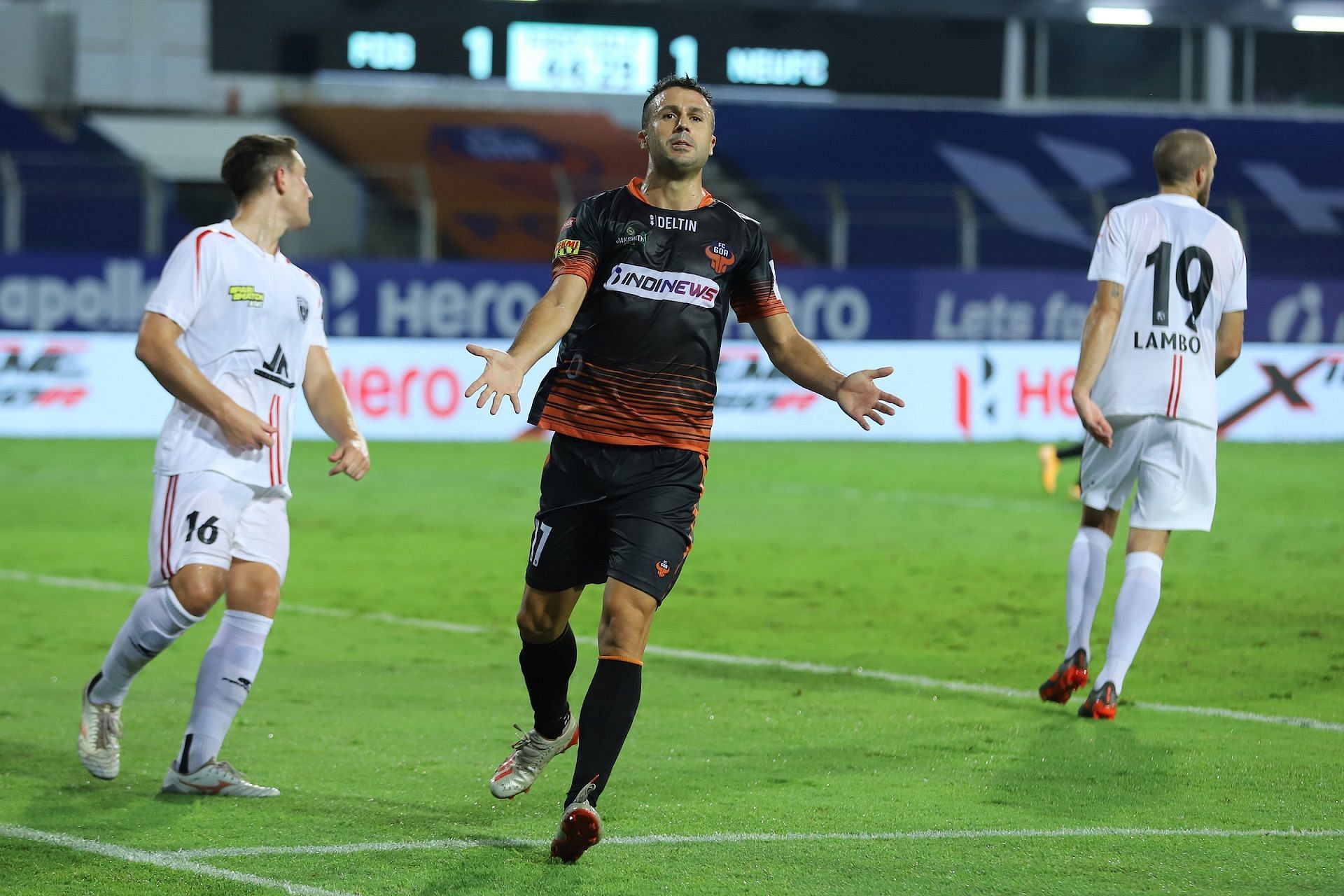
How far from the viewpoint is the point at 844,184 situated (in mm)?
30062

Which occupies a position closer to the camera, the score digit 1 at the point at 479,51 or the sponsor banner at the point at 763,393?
the sponsor banner at the point at 763,393

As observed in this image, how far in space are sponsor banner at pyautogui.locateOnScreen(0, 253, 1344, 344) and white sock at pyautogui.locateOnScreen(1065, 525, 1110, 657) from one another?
14733 millimetres

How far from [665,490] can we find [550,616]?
556 mm

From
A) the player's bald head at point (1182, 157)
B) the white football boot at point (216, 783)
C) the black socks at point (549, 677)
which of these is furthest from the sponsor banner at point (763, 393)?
the white football boot at point (216, 783)

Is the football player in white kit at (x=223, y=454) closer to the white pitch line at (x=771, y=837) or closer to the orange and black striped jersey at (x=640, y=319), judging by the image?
the white pitch line at (x=771, y=837)

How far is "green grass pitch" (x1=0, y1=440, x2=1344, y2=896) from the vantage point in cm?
442

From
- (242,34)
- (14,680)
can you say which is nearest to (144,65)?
(242,34)

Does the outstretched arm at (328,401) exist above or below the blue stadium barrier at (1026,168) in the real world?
below

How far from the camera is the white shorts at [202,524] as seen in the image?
517 cm

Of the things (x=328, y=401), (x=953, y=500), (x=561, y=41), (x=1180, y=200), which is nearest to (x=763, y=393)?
(x=953, y=500)

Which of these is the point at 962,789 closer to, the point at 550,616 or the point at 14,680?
the point at 550,616

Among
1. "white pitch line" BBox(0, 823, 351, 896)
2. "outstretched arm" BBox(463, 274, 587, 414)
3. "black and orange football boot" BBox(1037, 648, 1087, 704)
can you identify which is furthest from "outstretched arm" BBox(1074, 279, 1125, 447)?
"white pitch line" BBox(0, 823, 351, 896)

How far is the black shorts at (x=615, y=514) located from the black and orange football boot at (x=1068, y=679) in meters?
2.20

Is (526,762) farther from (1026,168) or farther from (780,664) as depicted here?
(1026,168)
